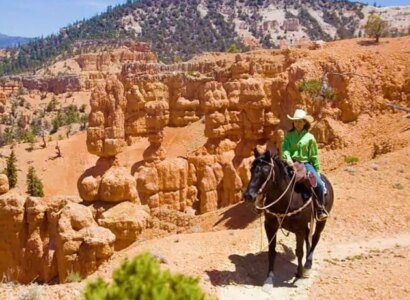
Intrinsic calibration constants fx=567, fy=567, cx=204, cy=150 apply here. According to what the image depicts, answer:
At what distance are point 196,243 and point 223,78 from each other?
109 ft

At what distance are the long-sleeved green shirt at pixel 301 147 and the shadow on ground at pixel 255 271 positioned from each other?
2.10m

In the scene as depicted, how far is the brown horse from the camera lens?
30.5 ft

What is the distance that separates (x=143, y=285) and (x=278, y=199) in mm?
4789

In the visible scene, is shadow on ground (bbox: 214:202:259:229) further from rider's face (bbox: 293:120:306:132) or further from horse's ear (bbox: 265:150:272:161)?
horse's ear (bbox: 265:150:272:161)

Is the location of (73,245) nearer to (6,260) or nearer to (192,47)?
(6,260)

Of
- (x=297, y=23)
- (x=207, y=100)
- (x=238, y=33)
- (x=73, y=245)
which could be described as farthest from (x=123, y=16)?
(x=73, y=245)

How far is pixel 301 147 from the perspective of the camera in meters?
10.3

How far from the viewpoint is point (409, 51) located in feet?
90.3

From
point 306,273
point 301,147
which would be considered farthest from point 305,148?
point 306,273

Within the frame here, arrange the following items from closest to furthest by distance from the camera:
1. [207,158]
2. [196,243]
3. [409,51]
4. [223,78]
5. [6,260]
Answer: [196,243] → [6,260] → [409,51] → [207,158] → [223,78]

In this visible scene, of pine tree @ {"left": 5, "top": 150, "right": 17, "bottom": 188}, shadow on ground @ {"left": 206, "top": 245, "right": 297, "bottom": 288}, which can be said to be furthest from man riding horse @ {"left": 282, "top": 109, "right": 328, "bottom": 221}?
pine tree @ {"left": 5, "top": 150, "right": 17, "bottom": 188}

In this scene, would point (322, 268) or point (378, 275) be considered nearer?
point (378, 275)

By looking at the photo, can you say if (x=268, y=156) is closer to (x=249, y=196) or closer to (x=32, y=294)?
(x=249, y=196)

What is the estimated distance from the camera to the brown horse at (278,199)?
9281mm
